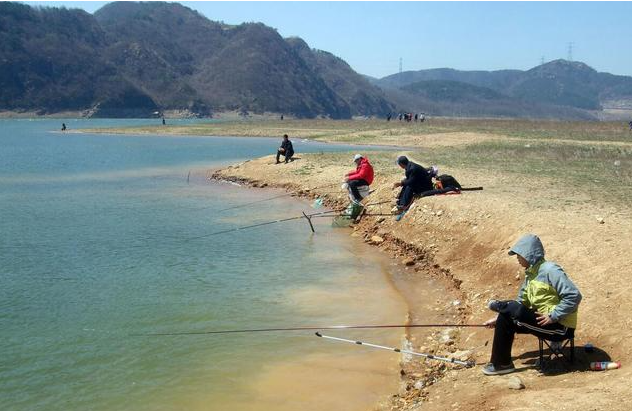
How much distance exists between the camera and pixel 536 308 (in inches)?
266

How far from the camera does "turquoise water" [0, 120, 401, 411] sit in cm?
768

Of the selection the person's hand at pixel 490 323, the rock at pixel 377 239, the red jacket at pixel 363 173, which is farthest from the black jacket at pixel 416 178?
the person's hand at pixel 490 323

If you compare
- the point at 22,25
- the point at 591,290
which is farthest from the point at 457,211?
the point at 22,25

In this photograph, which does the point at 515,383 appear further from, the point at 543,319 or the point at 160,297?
the point at 160,297

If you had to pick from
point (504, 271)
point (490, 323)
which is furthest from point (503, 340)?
point (504, 271)

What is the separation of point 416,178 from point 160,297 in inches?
284

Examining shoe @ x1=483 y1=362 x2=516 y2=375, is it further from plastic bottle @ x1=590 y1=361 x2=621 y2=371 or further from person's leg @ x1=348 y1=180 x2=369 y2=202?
person's leg @ x1=348 y1=180 x2=369 y2=202

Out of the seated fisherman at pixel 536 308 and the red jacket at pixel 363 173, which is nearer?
the seated fisherman at pixel 536 308

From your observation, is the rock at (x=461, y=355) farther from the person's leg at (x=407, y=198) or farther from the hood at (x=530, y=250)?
the person's leg at (x=407, y=198)

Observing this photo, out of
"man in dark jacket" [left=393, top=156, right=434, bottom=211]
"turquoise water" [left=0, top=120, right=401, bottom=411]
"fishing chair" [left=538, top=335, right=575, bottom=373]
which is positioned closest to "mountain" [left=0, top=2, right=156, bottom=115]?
"turquoise water" [left=0, top=120, right=401, bottom=411]

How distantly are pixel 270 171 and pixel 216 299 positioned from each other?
1639 centimetres

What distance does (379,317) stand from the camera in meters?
9.88

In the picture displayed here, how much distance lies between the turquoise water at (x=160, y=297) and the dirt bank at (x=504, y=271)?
1.14 m

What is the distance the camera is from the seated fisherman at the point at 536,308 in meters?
6.44
